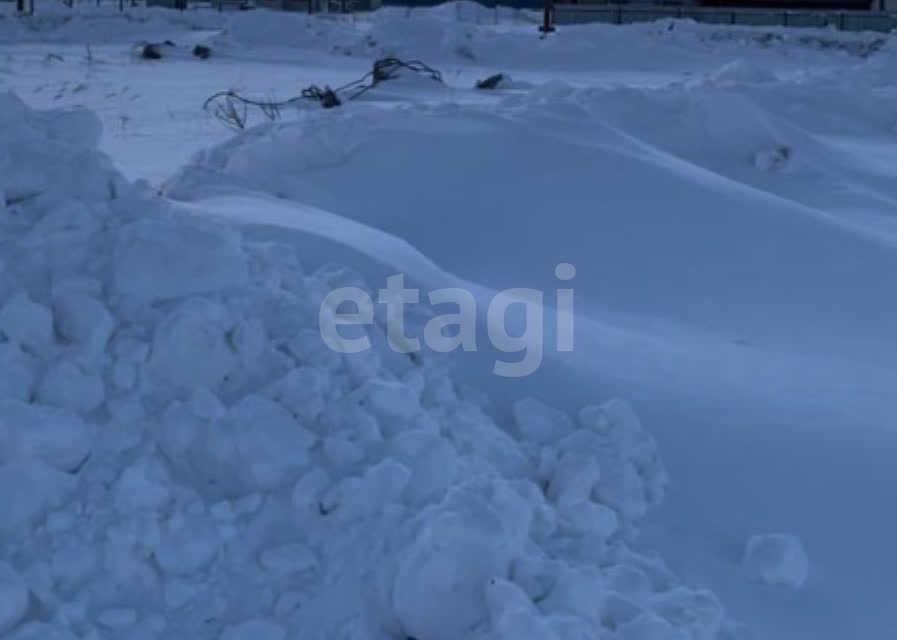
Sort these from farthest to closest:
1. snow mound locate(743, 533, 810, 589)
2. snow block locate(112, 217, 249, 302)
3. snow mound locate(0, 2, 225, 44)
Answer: snow mound locate(0, 2, 225, 44) < snow block locate(112, 217, 249, 302) < snow mound locate(743, 533, 810, 589)

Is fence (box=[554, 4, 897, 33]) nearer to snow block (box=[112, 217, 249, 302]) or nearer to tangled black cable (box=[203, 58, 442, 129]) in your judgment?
tangled black cable (box=[203, 58, 442, 129])

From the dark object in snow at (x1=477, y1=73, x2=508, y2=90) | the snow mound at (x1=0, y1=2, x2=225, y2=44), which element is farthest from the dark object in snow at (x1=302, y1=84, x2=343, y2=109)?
the snow mound at (x1=0, y1=2, x2=225, y2=44)

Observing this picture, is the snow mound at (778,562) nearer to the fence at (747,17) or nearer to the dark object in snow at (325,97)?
the dark object in snow at (325,97)

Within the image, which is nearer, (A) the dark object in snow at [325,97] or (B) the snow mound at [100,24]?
(A) the dark object in snow at [325,97]

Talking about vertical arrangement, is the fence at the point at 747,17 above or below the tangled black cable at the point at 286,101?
above

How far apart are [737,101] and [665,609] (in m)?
5.27

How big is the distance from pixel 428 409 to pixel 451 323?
1.95ft

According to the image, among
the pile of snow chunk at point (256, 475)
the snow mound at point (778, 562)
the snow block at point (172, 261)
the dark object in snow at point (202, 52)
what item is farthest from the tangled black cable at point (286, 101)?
the snow mound at point (778, 562)

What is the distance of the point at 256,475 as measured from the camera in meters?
2.70

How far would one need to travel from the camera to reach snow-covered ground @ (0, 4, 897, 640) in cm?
249

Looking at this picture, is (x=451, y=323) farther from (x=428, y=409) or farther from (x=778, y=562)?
(x=778, y=562)

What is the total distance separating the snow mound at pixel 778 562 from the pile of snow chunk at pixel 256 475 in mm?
235

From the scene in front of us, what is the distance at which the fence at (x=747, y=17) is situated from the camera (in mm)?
22672

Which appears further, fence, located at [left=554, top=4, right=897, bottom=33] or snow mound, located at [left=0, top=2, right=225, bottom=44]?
fence, located at [left=554, top=4, right=897, bottom=33]
